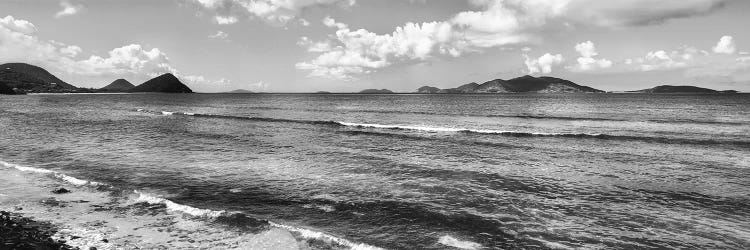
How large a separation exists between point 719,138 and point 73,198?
2206 inches

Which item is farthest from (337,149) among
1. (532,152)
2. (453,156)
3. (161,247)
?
(161,247)

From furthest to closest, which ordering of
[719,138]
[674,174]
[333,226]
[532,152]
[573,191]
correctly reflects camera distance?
[719,138] < [532,152] < [674,174] < [573,191] < [333,226]

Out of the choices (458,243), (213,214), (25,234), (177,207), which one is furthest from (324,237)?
(25,234)

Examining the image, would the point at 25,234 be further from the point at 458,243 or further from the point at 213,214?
the point at 458,243

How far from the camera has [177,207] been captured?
18891 mm

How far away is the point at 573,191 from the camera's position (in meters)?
22.5

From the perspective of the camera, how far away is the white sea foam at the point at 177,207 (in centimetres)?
1788

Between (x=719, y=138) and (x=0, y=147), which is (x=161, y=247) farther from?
(x=719, y=138)

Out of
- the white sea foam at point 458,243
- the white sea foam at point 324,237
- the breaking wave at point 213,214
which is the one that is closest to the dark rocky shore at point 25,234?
the breaking wave at point 213,214

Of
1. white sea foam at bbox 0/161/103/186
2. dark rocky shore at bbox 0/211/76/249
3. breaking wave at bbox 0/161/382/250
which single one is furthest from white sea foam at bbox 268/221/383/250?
white sea foam at bbox 0/161/103/186

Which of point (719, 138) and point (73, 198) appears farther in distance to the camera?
point (719, 138)

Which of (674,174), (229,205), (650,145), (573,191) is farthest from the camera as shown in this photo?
(650,145)

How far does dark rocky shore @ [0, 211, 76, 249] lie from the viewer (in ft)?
45.0

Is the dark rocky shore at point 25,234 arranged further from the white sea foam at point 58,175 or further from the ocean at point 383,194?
the white sea foam at point 58,175
